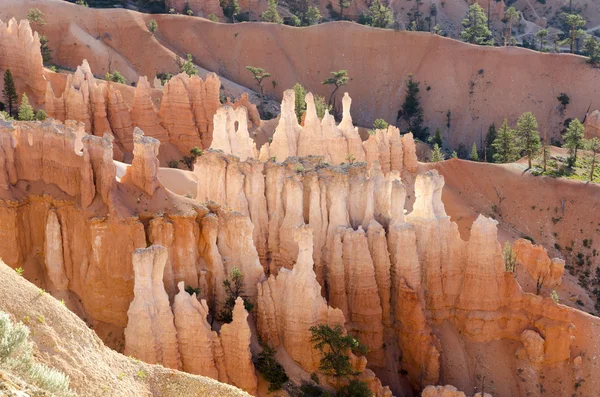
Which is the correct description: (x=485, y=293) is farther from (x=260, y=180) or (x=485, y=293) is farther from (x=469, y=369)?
(x=260, y=180)

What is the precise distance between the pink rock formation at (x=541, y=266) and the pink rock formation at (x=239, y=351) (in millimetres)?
21016

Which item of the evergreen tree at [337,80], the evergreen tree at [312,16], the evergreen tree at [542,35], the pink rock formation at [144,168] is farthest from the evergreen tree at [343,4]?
the pink rock formation at [144,168]

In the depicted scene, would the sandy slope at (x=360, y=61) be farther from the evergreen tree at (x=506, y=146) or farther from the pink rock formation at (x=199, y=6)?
the evergreen tree at (x=506, y=146)

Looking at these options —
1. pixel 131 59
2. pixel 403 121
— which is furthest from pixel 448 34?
pixel 131 59

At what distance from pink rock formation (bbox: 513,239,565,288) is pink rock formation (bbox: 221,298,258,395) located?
68.9 feet

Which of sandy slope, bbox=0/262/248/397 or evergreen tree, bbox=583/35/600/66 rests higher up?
evergreen tree, bbox=583/35/600/66

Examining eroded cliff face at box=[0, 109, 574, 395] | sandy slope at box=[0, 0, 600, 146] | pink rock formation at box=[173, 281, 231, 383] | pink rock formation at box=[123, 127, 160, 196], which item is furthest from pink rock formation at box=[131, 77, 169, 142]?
pink rock formation at box=[173, 281, 231, 383]

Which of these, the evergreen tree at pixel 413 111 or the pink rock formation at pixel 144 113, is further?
the evergreen tree at pixel 413 111

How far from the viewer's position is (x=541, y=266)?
48406 millimetres

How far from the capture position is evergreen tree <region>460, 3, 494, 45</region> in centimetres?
10562

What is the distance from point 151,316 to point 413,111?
6702 centimetres

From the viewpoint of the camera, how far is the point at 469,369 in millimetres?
41531

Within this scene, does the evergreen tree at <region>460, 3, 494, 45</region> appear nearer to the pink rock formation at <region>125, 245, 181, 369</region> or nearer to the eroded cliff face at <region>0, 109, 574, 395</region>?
the eroded cliff face at <region>0, 109, 574, 395</region>

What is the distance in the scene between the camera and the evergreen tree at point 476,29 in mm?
105625
